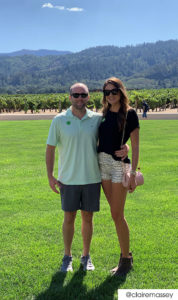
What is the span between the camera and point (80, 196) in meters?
3.72

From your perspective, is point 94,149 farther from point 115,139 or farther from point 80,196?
point 80,196

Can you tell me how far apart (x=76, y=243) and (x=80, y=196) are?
Answer: 1.13 metres

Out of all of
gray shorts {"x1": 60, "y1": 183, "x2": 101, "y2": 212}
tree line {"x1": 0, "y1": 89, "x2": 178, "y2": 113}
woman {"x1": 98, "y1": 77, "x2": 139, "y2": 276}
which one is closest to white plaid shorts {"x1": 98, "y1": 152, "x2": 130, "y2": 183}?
woman {"x1": 98, "y1": 77, "x2": 139, "y2": 276}

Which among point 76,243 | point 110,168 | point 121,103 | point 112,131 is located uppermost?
point 121,103

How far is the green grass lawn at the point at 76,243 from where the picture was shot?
3.56m

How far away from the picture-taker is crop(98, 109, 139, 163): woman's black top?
3.40 metres

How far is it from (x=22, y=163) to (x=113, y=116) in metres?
6.98

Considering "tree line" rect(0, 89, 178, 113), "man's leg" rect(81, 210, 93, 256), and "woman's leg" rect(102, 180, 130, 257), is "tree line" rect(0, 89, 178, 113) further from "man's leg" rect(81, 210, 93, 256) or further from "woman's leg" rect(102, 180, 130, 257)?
"woman's leg" rect(102, 180, 130, 257)

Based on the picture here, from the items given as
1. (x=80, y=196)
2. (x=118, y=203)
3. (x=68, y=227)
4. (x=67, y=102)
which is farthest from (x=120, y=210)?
→ (x=67, y=102)

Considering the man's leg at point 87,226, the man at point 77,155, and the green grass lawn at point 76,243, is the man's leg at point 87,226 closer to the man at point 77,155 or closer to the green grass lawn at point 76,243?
the man at point 77,155

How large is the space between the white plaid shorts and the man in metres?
0.07

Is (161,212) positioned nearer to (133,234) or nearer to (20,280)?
(133,234)

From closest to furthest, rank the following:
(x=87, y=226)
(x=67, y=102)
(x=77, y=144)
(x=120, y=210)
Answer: (x=77, y=144)
(x=120, y=210)
(x=87, y=226)
(x=67, y=102)

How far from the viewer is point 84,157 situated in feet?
11.6
